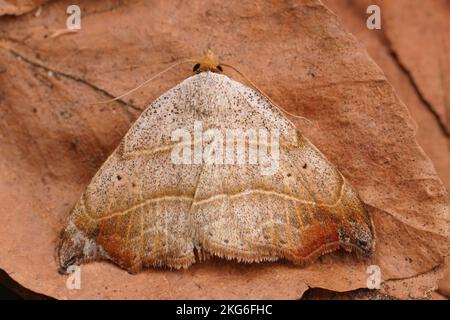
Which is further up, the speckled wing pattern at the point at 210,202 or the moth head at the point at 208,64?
the moth head at the point at 208,64

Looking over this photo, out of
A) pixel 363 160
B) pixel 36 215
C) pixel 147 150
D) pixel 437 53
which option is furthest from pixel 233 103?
pixel 437 53

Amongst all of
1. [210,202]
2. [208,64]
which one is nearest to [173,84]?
[208,64]

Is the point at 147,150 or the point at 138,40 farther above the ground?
the point at 138,40

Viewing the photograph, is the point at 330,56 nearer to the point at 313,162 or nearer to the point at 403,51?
the point at 313,162

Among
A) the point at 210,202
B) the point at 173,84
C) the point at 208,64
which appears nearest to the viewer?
the point at 210,202

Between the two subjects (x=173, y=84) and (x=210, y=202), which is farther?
(x=173, y=84)

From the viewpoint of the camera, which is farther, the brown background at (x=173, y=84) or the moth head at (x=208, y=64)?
the moth head at (x=208, y=64)

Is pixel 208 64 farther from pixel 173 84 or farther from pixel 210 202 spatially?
pixel 210 202
